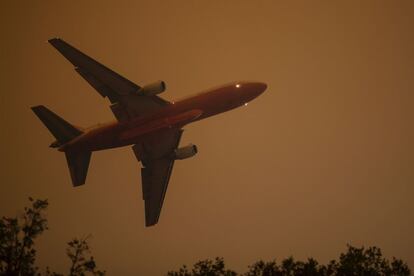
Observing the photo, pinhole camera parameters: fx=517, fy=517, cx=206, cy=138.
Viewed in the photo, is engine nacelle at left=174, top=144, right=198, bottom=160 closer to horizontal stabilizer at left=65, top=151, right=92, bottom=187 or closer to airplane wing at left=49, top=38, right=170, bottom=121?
airplane wing at left=49, top=38, right=170, bottom=121

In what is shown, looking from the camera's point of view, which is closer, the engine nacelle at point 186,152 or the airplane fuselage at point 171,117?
the airplane fuselage at point 171,117

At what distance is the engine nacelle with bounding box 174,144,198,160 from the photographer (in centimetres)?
4827

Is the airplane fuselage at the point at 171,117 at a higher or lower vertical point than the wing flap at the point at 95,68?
lower

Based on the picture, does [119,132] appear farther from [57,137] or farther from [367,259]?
[367,259]

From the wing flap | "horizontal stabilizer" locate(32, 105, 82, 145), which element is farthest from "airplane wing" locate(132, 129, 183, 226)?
"horizontal stabilizer" locate(32, 105, 82, 145)

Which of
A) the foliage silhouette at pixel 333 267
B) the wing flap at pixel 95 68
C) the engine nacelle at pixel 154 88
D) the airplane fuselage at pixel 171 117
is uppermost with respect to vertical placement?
the wing flap at pixel 95 68

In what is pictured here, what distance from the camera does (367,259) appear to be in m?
53.0

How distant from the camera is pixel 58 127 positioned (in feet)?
156

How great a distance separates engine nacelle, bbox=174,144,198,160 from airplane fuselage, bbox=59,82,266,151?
2.95 meters

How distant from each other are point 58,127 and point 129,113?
22.0 ft

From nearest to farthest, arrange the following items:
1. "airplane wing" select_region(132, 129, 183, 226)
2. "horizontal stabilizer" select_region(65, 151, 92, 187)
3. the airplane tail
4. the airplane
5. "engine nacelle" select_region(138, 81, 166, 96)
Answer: "engine nacelle" select_region(138, 81, 166, 96)
the airplane
the airplane tail
"horizontal stabilizer" select_region(65, 151, 92, 187)
"airplane wing" select_region(132, 129, 183, 226)

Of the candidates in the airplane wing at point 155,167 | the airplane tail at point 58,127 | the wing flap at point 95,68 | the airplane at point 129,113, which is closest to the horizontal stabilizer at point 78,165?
the airplane at point 129,113

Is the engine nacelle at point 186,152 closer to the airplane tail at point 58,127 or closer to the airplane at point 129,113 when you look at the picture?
the airplane at point 129,113

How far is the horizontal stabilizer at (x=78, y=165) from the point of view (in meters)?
48.4
